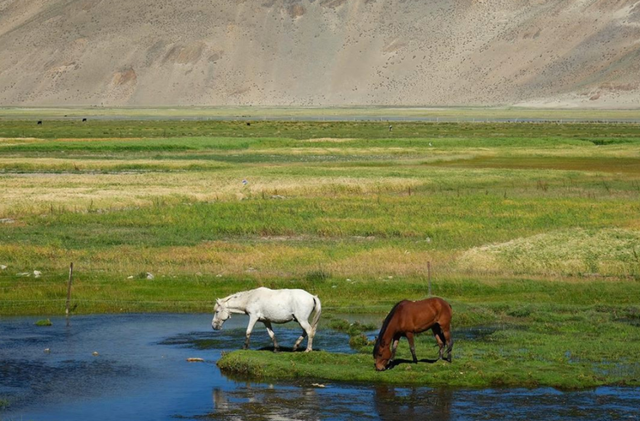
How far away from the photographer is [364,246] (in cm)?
3894

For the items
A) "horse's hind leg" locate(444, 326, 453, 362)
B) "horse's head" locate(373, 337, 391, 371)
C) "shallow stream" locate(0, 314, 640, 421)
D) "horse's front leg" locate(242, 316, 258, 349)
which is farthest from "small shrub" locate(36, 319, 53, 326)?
"horse's hind leg" locate(444, 326, 453, 362)

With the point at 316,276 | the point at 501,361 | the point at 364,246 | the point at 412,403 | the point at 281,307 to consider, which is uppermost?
the point at 364,246

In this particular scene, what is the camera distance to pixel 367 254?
36906 millimetres

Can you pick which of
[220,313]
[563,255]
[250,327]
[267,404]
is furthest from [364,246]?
[267,404]

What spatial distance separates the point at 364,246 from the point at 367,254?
2.04m

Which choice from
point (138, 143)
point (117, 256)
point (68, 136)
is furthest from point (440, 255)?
point (68, 136)

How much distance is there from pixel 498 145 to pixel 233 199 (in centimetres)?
5315

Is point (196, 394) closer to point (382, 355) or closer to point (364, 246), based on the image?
point (382, 355)

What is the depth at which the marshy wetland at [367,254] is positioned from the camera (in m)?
22.0

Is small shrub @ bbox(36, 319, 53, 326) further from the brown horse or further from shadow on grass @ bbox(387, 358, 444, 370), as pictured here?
the brown horse

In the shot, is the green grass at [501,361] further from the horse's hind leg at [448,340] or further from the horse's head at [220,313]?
the horse's head at [220,313]

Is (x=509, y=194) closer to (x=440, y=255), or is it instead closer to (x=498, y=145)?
(x=440, y=255)

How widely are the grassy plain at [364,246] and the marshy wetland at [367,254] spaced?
9 cm

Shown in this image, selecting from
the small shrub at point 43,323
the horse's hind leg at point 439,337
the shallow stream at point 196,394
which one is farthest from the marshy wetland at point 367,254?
the small shrub at point 43,323
